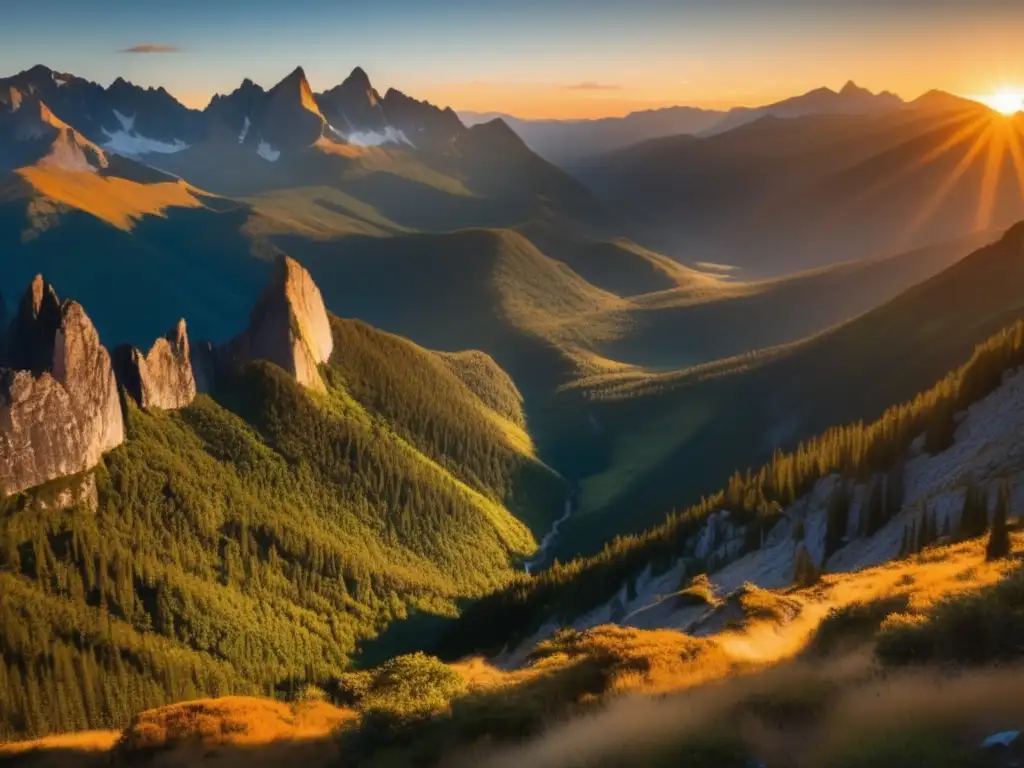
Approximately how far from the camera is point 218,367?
450 ft

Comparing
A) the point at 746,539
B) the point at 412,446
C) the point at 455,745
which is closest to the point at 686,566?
the point at 746,539

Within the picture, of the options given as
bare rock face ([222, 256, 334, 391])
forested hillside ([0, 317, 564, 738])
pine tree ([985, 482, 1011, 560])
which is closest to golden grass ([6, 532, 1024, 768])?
pine tree ([985, 482, 1011, 560])

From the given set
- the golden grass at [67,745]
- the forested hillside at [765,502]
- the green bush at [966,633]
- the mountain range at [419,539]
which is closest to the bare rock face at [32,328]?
the mountain range at [419,539]

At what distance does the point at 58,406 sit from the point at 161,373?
22.7 metres

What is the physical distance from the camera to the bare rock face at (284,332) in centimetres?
14212

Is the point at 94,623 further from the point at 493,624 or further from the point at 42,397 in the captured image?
the point at 493,624

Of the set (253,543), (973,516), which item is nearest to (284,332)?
(253,543)

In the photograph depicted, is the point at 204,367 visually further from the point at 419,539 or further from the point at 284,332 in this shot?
the point at 419,539

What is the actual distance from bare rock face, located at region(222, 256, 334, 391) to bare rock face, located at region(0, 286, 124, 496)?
111ft

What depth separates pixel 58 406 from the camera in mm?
97750

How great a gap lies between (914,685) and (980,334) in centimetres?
15098

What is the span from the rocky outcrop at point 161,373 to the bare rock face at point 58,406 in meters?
6.66

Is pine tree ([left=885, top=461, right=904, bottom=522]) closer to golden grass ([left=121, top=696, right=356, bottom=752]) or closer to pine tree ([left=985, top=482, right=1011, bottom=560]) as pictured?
pine tree ([left=985, top=482, right=1011, bottom=560])

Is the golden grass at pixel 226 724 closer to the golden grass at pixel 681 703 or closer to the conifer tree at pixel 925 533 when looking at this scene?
the golden grass at pixel 681 703
